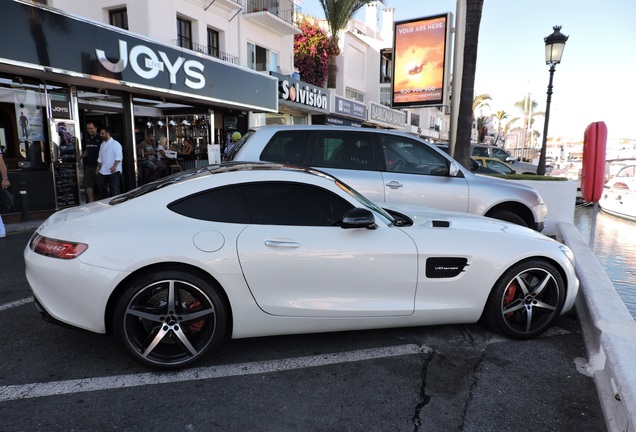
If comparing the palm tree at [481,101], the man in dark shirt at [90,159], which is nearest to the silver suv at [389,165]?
the man in dark shirt at [90,159]

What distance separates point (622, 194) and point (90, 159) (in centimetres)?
1369

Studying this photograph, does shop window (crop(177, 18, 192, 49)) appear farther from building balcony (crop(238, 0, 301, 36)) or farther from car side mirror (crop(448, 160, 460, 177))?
car side mirror (crop(448, 160, 460, 177))

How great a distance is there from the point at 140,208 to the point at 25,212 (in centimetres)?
678

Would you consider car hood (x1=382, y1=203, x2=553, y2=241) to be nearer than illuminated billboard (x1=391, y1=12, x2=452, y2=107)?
Yes

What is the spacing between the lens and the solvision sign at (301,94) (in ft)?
56.1

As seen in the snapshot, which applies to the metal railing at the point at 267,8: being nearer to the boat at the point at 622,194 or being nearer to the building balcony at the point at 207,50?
the building balcony at the point at 207,50

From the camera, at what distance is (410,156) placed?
5.90m

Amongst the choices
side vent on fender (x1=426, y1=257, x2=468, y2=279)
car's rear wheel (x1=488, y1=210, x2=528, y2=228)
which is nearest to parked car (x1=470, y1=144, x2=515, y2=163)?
car's rear wheel (x1=488, y1=210, x2=528, y2=228)

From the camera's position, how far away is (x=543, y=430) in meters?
2.44

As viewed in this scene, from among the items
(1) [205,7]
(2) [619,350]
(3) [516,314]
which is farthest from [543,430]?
(1) [205,7]

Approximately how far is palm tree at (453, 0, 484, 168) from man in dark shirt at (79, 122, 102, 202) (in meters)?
8.23

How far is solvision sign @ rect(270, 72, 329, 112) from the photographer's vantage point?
56.1 ft

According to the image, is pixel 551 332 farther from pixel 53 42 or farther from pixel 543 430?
pixel 53 42

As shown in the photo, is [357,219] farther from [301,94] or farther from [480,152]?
[301,94]
